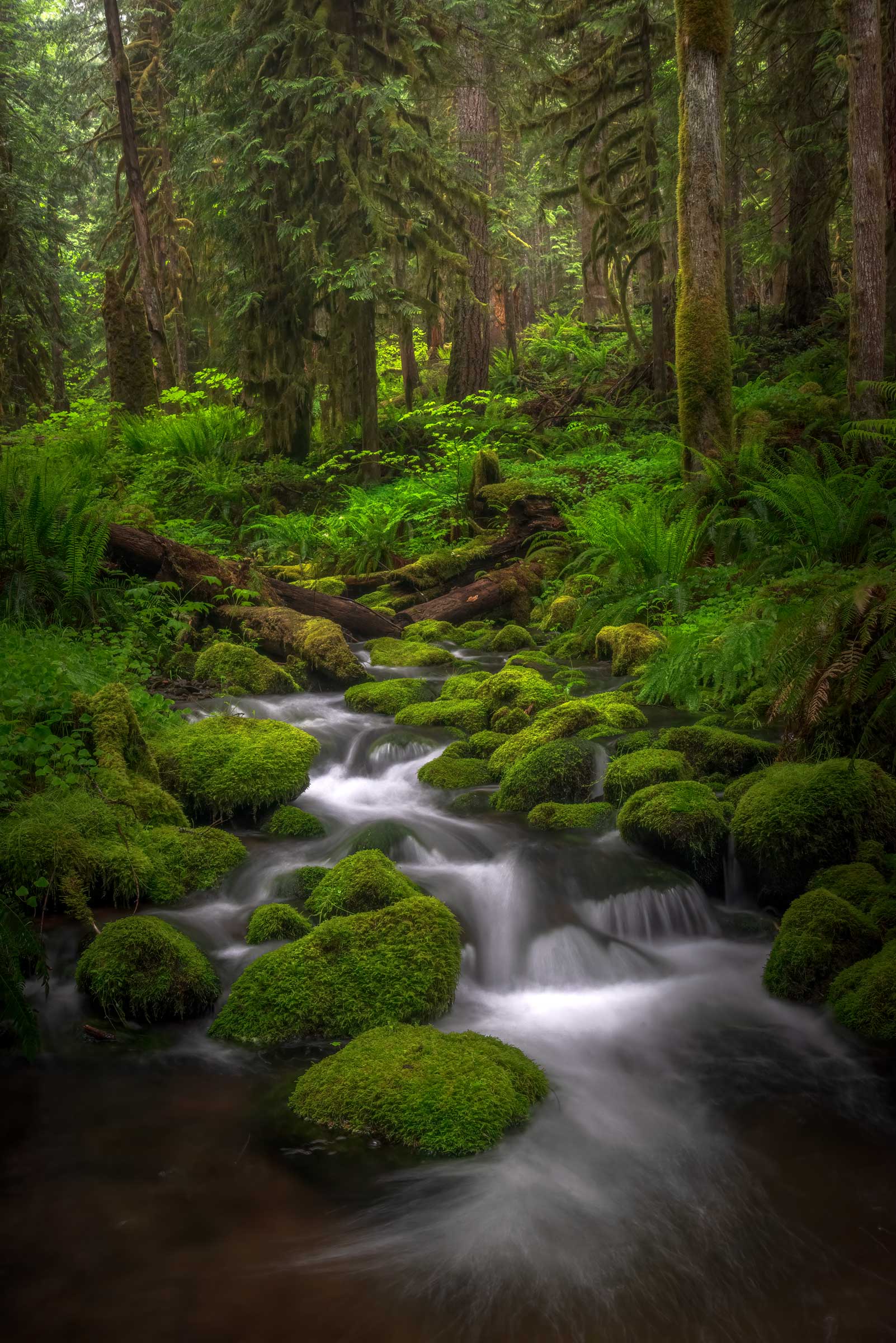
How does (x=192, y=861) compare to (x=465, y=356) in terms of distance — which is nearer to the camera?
(x=192, y=861)

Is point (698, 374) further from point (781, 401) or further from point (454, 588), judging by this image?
point (454, 588)

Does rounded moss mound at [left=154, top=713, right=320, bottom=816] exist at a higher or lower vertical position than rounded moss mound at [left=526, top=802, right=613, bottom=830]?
higher

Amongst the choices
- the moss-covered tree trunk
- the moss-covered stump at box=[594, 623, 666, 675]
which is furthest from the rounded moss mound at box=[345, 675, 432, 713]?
the moss-covered tree trunk

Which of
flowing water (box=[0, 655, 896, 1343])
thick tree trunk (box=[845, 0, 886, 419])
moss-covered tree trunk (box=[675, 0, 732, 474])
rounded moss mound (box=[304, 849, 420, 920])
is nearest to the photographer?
flowing water (box=[0, 655, 896, 1343])

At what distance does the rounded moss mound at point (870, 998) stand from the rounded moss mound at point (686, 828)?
3.66 feet

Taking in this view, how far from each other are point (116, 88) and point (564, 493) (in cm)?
Result: 1138

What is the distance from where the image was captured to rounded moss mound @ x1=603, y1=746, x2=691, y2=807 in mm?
5777

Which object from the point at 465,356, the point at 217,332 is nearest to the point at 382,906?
the point at 465,356

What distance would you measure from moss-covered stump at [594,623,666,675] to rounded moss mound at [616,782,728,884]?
316 cm

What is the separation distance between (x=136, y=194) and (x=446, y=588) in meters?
10.5

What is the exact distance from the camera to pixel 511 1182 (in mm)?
3299

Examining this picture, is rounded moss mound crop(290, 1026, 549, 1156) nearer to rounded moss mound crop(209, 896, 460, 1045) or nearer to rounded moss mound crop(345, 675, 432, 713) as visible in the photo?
rounded moss mound crop(209, 896, 460, 1045)

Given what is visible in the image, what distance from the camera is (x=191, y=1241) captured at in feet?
9.52

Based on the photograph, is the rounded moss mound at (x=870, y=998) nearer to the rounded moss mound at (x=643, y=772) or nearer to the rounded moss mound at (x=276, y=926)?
the rounded moss mound at (x=643, y=772)
